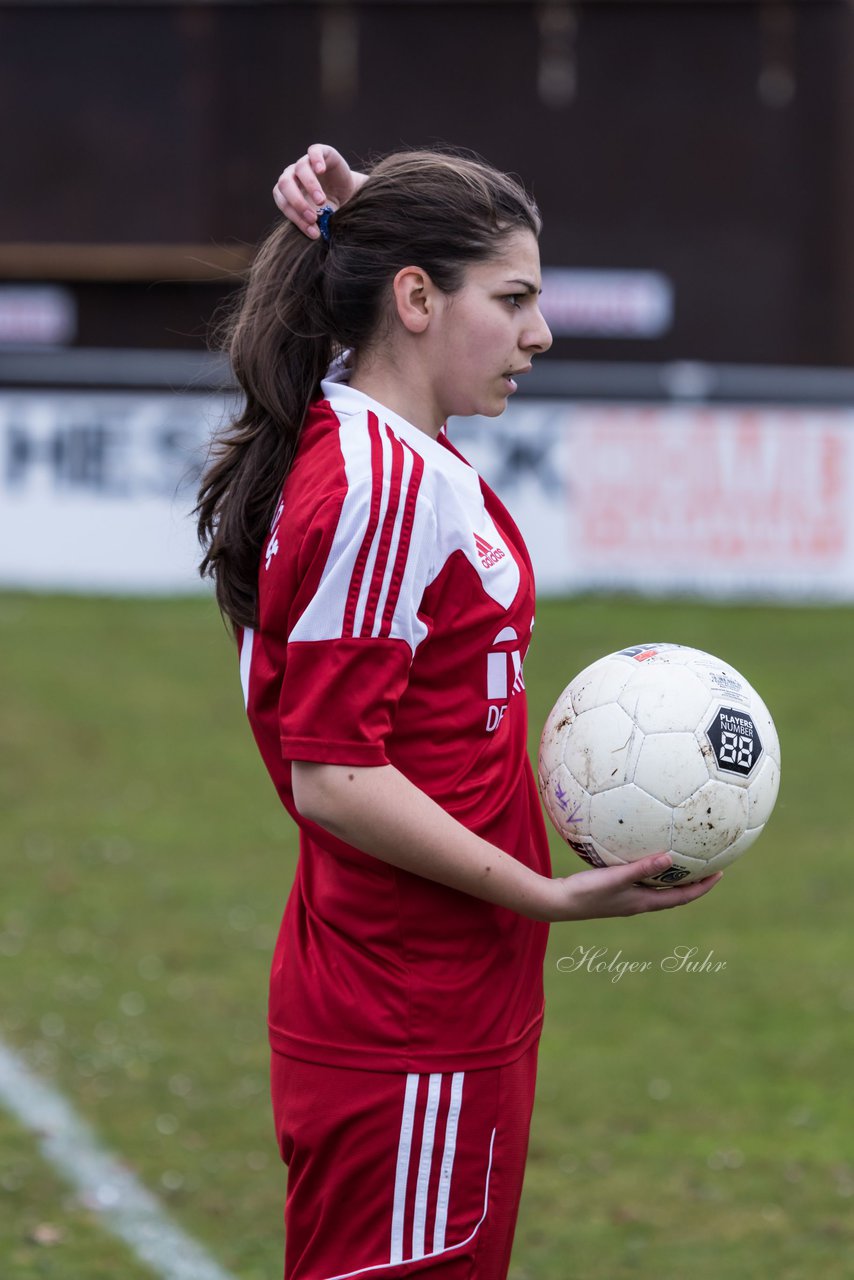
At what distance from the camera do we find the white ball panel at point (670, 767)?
2369 millimetres

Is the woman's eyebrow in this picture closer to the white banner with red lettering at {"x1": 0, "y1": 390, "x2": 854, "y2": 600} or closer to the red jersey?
the red jersey


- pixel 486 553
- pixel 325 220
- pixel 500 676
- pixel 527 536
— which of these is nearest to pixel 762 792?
pixel 500 676

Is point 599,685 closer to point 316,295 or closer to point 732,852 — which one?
point 732,852

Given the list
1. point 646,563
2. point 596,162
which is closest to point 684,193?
point 596,162

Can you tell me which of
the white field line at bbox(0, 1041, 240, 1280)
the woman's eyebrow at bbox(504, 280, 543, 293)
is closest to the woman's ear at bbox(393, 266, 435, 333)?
the woman's eyebrow at bbox(504, 280, 543, 293)

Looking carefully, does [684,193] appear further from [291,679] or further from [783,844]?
[291,679]

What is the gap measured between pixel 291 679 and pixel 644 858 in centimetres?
58

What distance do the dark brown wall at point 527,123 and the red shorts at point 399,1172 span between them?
15994mm

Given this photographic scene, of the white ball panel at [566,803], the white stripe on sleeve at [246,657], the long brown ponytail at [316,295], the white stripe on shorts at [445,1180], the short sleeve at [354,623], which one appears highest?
the long brown ponytail at [316,295]

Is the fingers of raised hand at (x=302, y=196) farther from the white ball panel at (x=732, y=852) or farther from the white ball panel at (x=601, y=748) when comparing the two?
the white ball panel at (x=732, y=852)

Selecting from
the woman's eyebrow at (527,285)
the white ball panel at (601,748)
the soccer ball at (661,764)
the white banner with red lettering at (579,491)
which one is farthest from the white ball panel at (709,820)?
the white banner with red lettering at (579,491)

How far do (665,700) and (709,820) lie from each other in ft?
0.64

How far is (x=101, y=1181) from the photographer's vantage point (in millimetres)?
4141

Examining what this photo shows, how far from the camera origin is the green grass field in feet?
12.9
